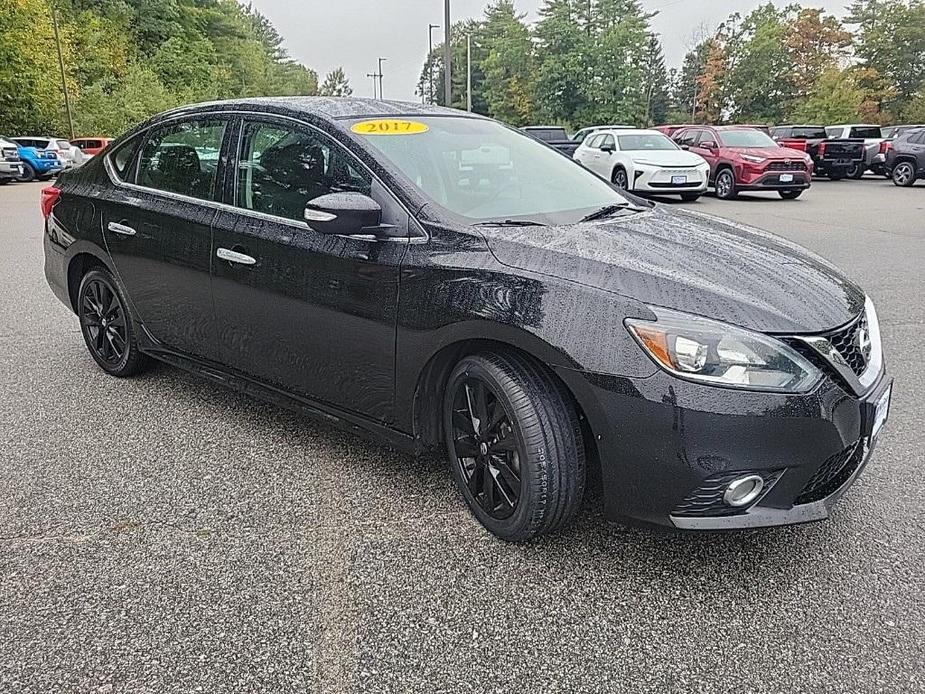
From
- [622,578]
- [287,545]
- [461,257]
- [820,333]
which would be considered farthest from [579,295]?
[287,545]

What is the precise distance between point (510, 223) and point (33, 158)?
2616 centimetres

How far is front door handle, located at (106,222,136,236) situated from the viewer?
3904mm

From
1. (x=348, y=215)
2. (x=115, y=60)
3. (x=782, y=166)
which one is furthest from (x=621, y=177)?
(x=115, y=60)

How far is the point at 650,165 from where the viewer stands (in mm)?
15625

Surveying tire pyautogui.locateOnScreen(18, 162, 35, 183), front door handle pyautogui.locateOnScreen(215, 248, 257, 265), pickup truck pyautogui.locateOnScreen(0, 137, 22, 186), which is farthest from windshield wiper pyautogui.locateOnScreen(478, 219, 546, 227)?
tire pyautogui.locateOnScreen(18, 162, 35, 183)

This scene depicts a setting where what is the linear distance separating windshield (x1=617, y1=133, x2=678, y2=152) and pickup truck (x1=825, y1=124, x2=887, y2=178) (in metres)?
9.49

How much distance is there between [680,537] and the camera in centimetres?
275

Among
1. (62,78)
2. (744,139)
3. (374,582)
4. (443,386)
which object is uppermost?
(62,78)

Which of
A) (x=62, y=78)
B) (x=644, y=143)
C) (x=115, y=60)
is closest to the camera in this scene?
(x=644, y=143)

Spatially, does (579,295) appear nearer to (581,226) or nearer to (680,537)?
(581,226)

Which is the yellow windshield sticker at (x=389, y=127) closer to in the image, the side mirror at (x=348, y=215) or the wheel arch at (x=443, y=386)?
the side mirror at (x=348, y=215)

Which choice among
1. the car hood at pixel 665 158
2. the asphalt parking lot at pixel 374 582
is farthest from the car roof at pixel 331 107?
the car hood at pixel 665 158

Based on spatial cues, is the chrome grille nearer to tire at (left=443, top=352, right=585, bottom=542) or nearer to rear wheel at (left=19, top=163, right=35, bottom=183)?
tire at (left=443, top=352, right=585, bottom=542)

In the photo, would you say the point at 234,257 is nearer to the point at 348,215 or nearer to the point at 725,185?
the point at 348,215
